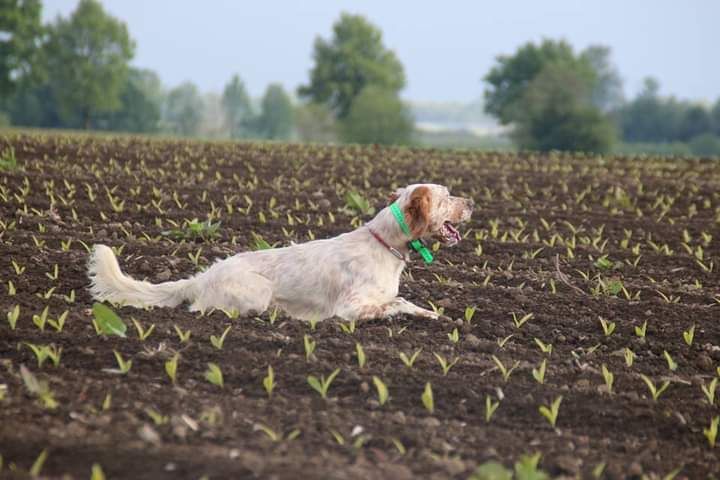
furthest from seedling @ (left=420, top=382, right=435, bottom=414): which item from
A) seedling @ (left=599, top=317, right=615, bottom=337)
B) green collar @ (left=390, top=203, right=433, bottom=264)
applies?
seedling @ (left=599, top=317, right=615, bottom=337)

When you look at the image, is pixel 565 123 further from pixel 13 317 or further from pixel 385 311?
pixel 13 317

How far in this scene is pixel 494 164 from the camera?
18344mm

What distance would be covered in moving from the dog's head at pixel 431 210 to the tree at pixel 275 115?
73.4m

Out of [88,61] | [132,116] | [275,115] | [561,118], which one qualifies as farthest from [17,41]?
[275,115]

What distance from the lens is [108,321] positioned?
193 inches

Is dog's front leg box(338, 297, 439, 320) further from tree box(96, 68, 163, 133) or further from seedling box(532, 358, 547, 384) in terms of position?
tree box(96, 68, 163, 133)

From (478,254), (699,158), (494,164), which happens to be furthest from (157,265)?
(699,158)

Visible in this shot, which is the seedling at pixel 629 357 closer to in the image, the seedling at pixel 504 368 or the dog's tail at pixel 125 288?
the seedling at pixel 504 368

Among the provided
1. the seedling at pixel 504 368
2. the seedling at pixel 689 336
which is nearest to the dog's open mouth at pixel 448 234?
the seedling at pixel 504 368

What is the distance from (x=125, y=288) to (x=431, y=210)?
7.57 ft

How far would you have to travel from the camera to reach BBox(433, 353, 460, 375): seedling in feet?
15.3

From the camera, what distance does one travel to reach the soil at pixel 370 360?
356cm

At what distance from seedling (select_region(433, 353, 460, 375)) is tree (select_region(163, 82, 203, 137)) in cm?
5962

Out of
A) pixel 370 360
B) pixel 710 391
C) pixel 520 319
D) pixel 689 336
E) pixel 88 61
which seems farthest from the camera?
pixel 88 61
